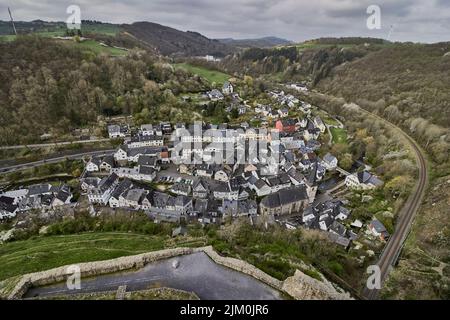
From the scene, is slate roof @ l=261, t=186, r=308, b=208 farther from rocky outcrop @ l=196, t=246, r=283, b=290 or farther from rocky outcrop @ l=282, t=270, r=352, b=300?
rocky outcrop @ l=282, t=270, r=352, b=300

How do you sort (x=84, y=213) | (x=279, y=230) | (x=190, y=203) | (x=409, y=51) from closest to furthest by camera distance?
(x=279, y=230) → (x=84, y=213) → (x=190, y=203) → (x=409, y=51)

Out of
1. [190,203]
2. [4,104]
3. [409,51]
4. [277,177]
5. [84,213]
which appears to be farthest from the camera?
[409,51]

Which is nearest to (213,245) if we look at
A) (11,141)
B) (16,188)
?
(16,188)

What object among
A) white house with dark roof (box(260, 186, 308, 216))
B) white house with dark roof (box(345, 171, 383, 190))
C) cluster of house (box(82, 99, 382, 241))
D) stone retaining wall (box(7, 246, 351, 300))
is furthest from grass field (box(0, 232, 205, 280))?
white house with dark roof (box(345, 171, 383, 190))

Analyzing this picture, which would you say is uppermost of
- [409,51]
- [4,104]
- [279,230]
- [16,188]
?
[409,51]

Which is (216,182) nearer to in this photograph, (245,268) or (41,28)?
(245,268)

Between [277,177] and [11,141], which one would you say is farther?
[11,141]

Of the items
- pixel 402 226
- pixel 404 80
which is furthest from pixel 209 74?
pixel 402 226
